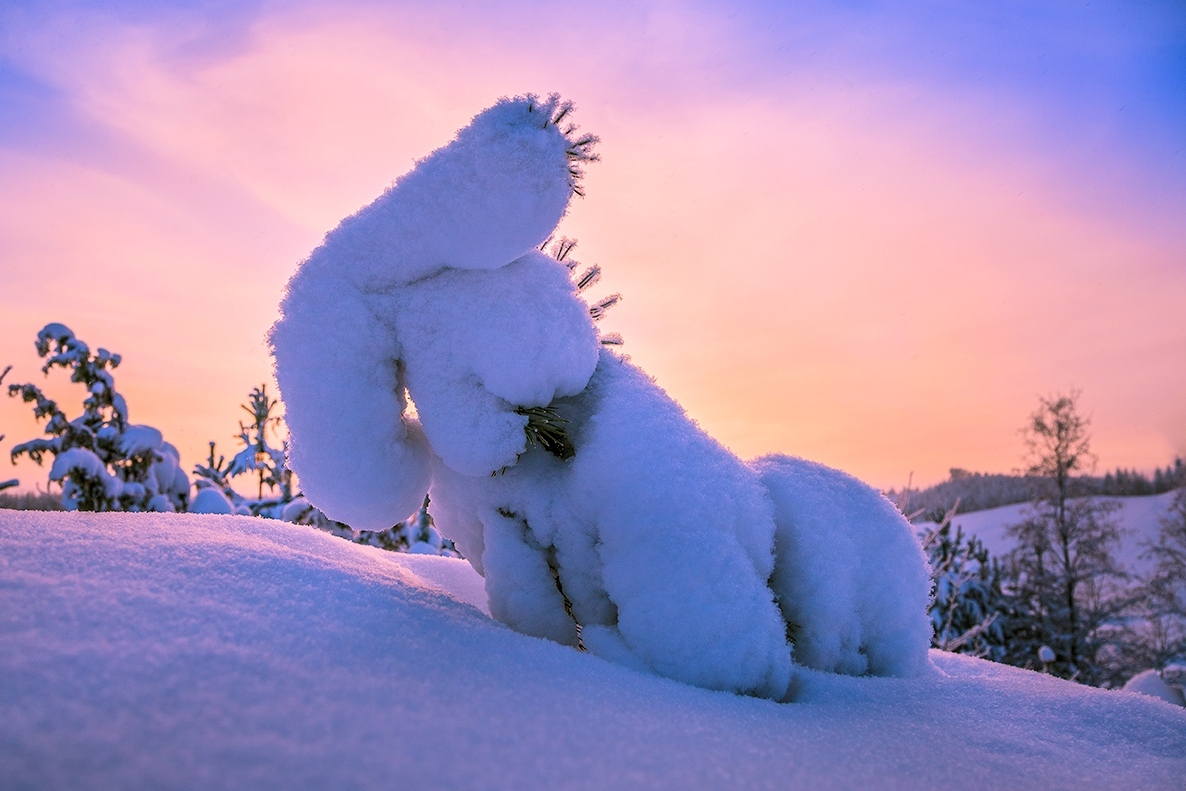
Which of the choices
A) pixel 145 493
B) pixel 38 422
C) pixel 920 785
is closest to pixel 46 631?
pixel 920 785

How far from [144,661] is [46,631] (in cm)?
23

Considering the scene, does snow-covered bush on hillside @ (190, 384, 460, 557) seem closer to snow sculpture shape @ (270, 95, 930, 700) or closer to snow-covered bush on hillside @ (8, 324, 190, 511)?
snow-covered bush on hillside @ (8, 324, 190, 511)

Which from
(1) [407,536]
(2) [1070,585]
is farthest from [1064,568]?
(1) [407,536]

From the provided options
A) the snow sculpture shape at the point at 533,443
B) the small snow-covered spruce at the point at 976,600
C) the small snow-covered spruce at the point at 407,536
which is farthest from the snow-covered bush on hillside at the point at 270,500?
the small snow-covered spruce at the point at 976,600

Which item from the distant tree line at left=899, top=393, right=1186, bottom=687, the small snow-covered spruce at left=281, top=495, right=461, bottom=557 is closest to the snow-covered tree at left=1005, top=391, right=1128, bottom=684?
the distant tree line at left=899, top=393, right=1186, bottom=687

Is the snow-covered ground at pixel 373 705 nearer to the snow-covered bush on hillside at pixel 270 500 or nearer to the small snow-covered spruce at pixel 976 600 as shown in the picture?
the snow-covered bush on hillside at pixel 270 500

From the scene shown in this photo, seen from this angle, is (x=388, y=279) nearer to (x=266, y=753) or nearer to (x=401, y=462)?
(x=401, y=462)

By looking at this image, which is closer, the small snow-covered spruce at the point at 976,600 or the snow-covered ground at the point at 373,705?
the snow-covered ground at the point at 373,705

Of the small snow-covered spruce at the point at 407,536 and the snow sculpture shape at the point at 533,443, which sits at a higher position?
the snow sculpture shape at the point at 533,443

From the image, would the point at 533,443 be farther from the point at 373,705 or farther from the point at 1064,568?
the point at 1064,568

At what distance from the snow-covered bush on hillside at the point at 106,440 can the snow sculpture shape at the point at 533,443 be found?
8784 millimetres

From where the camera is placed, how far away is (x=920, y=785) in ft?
4.65

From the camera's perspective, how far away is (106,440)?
9727 millimetres

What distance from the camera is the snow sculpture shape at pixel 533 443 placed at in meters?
2.00
